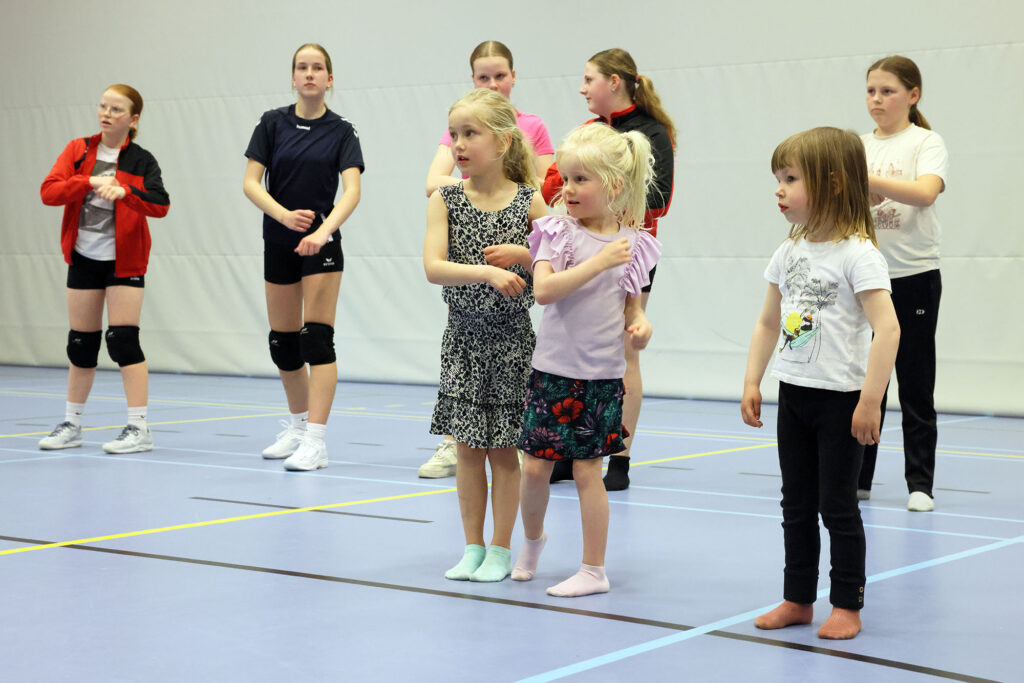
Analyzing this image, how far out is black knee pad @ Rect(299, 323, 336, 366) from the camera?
Result: 4598 millimetres

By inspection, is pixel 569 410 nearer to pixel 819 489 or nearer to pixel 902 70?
pixel 819 489

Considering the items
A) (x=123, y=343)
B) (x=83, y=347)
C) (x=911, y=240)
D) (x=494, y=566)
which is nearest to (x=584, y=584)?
(x=494, y=566)

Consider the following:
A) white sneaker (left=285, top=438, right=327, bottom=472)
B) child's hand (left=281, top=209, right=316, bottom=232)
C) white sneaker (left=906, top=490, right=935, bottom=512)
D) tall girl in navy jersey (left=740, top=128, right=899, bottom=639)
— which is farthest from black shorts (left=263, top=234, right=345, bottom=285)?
tall girl in navy jersey (left=740, top=128, right=899, bottom=639)

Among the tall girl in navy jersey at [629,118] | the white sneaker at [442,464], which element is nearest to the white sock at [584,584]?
the tall girl in navy jersey at [629,118]

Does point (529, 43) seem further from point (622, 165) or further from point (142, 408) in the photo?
→ point (622, 165)

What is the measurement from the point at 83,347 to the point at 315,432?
1.11 m

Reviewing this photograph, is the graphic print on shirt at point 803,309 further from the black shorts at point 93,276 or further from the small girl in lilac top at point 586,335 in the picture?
the black shorts at point 93,276

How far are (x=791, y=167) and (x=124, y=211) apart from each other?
3177 mm

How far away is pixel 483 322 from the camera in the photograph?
287cm

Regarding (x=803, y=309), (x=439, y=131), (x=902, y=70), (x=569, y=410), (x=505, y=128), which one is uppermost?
(x=439, y=131)

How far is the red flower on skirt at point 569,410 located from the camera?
104 inches

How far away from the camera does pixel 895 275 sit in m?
3.72

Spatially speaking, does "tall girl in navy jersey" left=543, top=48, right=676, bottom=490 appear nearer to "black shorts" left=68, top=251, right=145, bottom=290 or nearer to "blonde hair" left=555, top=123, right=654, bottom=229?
"blonde hair" left=555, top=123, right=654, bottom=229

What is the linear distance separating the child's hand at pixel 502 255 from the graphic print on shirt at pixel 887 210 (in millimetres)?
1437
